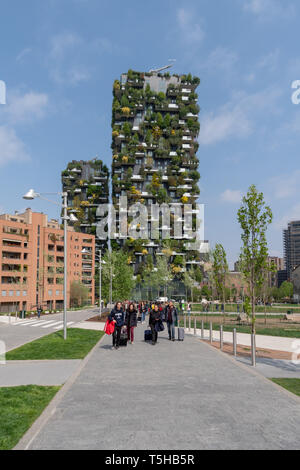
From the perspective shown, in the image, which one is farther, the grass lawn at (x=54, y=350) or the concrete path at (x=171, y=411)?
the grass lawn at (x=54, y=350)

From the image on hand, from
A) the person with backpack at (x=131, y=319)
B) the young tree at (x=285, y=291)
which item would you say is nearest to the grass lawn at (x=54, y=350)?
the person with backpack at (x=131, y=319)

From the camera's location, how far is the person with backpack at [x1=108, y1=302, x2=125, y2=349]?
14898 millimetres

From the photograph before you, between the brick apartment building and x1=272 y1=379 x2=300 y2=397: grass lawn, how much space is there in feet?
189

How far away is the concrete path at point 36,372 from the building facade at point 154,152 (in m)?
79.7

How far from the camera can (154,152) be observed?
98.5 metres

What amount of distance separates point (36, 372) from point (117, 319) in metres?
4.89

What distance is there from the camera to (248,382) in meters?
9.20

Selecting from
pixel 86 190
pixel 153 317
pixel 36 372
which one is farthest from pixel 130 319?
pixel 86 190

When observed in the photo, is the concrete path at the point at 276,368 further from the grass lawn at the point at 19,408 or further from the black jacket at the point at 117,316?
the grass lawn at the point at 19,408

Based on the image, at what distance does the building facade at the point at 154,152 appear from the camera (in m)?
94.6

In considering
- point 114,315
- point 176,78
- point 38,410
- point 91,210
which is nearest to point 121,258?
point 114,315
